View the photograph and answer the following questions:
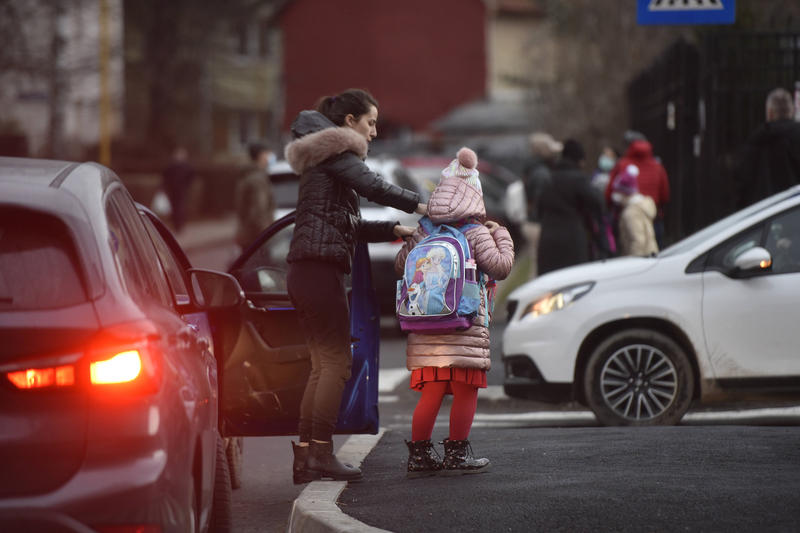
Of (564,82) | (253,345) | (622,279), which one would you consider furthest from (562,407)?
(564,82)

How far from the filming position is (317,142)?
7305 mm

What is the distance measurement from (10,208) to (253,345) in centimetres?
304

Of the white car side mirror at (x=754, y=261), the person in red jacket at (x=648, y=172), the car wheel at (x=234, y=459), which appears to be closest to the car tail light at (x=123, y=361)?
the car wheel at (x=234, y=459)

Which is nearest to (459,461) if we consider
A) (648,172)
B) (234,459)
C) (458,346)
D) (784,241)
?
(458,346)

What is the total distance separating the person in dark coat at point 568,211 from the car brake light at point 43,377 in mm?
9086

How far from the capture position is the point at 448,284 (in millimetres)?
7039

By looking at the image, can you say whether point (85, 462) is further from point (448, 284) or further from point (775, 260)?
point (775, 260)

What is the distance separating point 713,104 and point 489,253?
7.45 m

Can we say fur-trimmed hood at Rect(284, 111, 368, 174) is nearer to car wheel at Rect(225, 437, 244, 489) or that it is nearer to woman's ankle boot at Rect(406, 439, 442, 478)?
woman's ankle boot at Rect(406, 439, 442, 478)

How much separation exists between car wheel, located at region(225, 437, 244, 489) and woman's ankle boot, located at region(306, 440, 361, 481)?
66 centimetres

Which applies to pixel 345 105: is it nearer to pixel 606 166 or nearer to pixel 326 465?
pixel 326 465

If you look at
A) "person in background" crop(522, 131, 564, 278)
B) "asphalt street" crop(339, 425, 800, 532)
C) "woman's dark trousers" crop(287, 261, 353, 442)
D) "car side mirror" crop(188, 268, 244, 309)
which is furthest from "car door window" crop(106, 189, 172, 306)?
"person in background" crop(522, 131, 564, 278)

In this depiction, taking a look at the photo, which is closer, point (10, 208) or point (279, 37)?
point (10, 208)

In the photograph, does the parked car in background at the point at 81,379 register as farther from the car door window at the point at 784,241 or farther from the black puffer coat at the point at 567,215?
the black puffer coat at the point at 567,215
